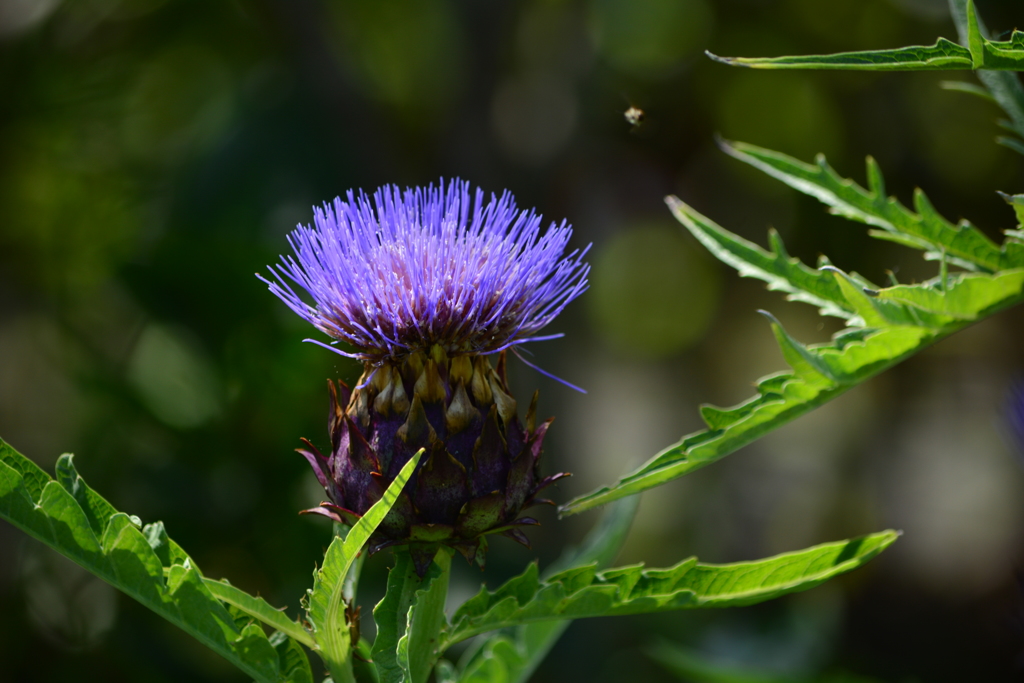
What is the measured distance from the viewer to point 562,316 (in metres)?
3.12

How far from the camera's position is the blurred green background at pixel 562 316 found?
7.27ft

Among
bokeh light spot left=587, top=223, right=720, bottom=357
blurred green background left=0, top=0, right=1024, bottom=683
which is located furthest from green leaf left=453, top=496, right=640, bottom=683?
bokeh light spot left=587, top=223, right=720, bottom=357

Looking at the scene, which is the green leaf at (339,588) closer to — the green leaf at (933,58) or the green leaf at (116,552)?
the green leaf at (116,552)

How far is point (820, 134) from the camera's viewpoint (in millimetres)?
3404

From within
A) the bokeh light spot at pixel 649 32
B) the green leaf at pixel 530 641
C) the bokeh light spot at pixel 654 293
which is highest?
the bokeh light spot at pixel 649 32

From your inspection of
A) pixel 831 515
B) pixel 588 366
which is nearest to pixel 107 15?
pixel 588 366

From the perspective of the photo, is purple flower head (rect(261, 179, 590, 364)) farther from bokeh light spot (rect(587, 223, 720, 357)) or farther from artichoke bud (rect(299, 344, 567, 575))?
bokeh light spot (rect(587, 223, 720, 357))

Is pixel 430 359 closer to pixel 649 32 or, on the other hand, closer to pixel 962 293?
pixel 962 293

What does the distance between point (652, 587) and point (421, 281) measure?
1.36ft

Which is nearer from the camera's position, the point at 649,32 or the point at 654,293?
the point at 649,32

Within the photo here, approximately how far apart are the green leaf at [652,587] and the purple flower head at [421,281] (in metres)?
0.28

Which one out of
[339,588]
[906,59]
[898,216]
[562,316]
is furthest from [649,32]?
[339,588]

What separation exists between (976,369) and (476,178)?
2.34m

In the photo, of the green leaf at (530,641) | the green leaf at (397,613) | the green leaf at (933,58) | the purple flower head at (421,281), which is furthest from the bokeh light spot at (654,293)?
the green leaf at (933,58)
